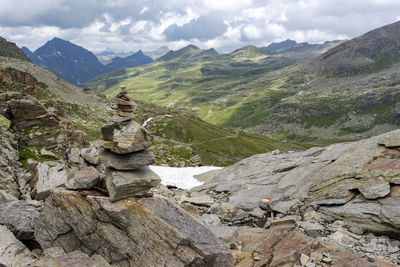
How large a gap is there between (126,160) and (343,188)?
810 inches

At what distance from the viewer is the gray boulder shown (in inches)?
694

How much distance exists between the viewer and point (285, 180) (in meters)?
33.5

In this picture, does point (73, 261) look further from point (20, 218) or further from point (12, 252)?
point (20, 218)

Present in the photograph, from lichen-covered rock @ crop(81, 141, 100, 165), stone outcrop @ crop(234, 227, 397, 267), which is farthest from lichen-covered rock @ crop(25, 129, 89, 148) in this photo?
stone outcrop @ crop(234, 227, 397, 267)

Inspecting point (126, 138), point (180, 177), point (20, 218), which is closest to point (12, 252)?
point (20, 218)

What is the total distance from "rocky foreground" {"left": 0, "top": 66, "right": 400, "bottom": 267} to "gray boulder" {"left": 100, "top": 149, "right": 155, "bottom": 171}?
7cm

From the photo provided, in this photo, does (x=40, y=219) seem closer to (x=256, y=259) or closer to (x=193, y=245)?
(x=193, y=245)

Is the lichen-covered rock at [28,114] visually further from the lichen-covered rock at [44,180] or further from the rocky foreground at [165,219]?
the lichen-covered rock at [44,180]

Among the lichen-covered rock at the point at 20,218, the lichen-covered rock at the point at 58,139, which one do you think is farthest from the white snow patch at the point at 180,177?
the lichen-covered rock at the point at 20,218

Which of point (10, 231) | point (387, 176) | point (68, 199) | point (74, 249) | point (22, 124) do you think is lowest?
point (387, 176)

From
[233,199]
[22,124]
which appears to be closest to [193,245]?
[233,199]

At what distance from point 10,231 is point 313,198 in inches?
1026

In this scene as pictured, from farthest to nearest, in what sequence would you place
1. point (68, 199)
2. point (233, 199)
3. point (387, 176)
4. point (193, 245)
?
point (233, 199) < point (387, 176) < point (68, 199) < point (193, 245)

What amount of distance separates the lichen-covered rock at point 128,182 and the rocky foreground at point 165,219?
68 mm
